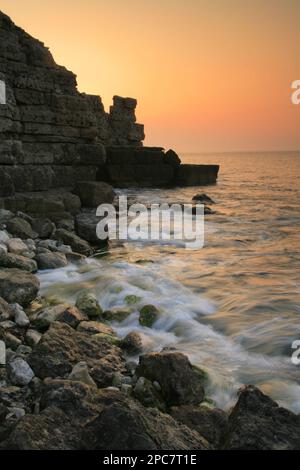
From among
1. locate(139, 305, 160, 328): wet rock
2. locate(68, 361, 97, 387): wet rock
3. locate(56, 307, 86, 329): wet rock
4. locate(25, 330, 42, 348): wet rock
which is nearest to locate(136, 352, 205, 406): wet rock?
locate(68, 361, 97, 387): wet rock

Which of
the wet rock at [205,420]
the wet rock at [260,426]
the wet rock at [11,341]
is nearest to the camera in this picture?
the wet rock at [260,426]

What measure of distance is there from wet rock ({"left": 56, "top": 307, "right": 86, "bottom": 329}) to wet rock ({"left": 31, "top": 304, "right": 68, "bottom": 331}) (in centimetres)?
3

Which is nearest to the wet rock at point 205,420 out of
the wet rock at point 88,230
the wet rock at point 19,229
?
the wet rock at point 19,229

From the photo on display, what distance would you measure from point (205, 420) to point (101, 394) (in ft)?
2.56

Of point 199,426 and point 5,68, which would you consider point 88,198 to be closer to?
point 5,68

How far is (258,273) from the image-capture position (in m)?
7.81

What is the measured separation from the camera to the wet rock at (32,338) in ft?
14.3

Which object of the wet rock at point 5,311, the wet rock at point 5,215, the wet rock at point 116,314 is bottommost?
the wet rock at point 116,314

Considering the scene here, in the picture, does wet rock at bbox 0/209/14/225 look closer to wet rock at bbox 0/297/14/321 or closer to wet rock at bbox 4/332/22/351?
wet rock at bbox 0/297/14/321

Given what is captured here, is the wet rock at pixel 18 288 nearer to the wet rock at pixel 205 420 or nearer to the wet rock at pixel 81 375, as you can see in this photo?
the wet rock at pixel 81 375

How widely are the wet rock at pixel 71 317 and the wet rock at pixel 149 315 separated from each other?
77 cm

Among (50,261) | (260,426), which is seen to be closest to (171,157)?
(50,261)

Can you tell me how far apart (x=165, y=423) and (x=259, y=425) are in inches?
23.6

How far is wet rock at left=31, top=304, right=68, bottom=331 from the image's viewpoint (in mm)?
4816
